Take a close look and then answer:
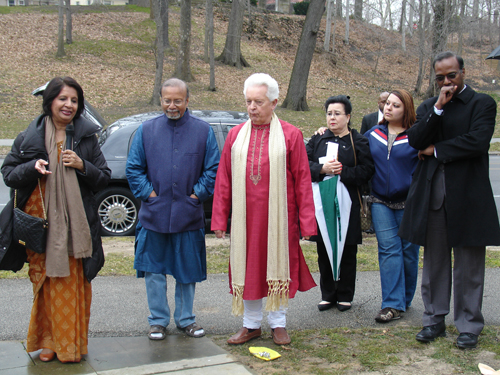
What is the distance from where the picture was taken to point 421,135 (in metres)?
4.00

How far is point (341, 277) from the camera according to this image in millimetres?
4844

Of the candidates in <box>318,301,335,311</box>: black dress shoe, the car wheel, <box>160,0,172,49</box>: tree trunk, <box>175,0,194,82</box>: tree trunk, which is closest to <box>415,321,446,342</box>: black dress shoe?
<box>318,301,335,311</box>: black dress shoe

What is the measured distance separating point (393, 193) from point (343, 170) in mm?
475

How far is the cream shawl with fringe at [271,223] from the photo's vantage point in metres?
3.93

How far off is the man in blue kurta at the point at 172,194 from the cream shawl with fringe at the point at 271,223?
29 cm

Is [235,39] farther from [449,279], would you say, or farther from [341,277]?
[449,279]

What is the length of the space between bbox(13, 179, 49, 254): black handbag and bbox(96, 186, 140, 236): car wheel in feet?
14.6

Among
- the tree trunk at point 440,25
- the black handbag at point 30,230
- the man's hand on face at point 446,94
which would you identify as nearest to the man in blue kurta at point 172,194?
the black handbag at point 30,230

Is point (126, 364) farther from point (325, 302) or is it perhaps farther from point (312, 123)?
point (312, 123)

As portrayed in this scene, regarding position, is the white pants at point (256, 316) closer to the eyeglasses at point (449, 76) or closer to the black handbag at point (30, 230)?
the black handbag at point (30, 230)

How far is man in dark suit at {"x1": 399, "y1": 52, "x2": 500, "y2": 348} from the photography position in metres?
3.87

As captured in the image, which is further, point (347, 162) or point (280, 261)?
point (347, 162)

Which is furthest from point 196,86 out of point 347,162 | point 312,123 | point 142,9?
point 347,162

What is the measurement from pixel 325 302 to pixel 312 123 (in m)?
17.5
